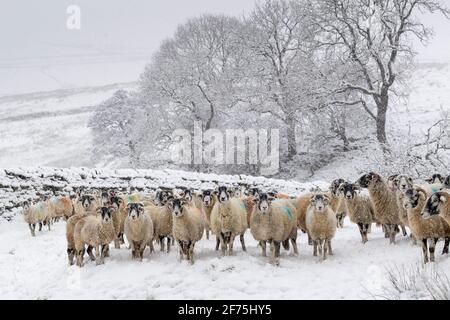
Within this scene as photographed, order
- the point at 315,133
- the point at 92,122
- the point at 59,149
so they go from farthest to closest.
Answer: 1. the point at 59,149
2. the point at 92,122
3. the point at 315,133

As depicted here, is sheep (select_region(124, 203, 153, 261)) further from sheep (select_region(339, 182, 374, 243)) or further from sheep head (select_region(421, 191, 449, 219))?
sheep head (select_region(421, 191, 449, 219))

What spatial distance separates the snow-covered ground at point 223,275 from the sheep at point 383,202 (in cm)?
42

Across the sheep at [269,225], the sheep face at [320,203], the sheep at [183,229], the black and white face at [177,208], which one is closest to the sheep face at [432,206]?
A: the sheep face at [320,203]

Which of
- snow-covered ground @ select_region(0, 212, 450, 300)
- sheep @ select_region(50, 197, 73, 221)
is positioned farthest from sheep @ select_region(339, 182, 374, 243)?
sheep @ select_region(50, 197, 73, 221)

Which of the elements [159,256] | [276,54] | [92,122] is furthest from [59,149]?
[159,256]

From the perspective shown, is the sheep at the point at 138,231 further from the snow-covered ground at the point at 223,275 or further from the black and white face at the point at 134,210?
the snow-covered ground at the point at 223,275

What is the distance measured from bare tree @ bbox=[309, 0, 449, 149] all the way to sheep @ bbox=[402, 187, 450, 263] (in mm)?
19596

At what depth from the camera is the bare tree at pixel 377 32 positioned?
27.9 meters
